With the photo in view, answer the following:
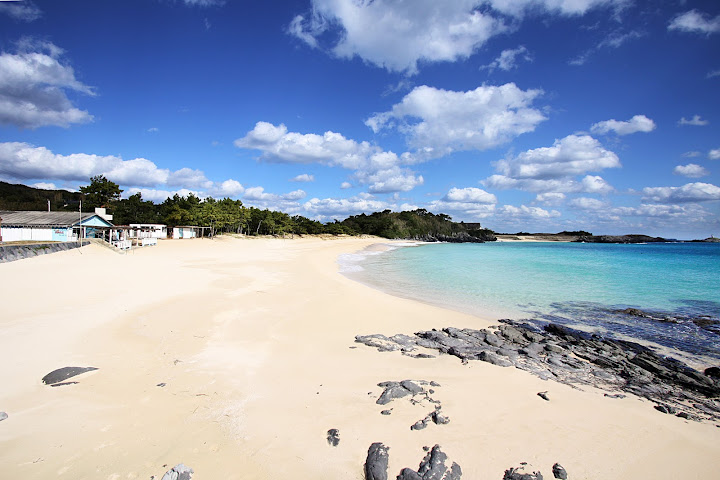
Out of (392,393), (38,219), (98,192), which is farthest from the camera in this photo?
(98,192)

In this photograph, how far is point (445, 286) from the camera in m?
18.1

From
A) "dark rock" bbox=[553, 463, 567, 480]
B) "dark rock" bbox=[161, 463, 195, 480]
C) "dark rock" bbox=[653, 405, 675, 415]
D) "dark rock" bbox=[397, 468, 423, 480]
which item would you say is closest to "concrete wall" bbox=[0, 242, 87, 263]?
"dark rock" bbox=[161, 463, 195, 480]

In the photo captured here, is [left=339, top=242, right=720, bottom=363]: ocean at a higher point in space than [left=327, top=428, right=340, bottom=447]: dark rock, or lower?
lower

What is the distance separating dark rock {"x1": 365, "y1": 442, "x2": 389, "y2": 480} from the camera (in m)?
3.46

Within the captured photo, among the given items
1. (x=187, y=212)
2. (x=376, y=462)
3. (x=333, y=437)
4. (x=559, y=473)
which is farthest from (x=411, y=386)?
(x=187, y=212)

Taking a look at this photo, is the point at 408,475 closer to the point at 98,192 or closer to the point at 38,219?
the point at 38,219

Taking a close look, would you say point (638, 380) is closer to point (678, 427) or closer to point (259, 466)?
point (678, 427)

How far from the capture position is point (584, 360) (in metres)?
7.59

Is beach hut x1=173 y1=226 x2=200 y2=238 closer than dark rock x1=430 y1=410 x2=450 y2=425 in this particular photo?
No

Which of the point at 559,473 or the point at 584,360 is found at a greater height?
the point at 559,473

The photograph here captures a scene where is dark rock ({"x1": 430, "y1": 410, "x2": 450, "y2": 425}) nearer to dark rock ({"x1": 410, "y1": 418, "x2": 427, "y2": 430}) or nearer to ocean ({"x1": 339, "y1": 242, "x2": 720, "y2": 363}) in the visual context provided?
dark rock ({"x1": 410, "y1": 418, "x2": 427, "y2": 430})

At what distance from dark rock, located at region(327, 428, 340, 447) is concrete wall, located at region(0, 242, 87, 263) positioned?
27.5 meters

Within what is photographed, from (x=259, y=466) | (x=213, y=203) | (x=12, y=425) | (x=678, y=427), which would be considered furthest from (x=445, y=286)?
(x=213, y=203)

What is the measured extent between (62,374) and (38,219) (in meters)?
40.6
